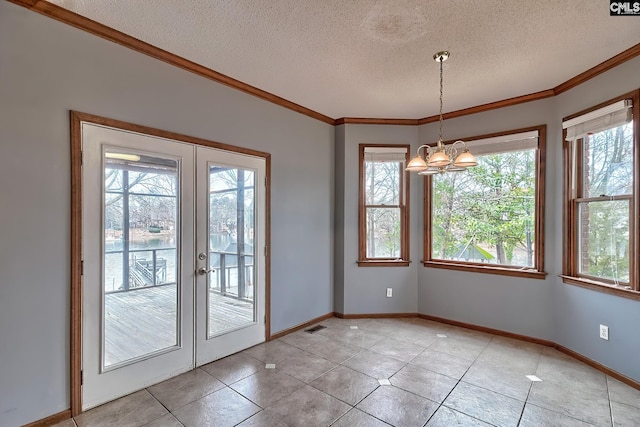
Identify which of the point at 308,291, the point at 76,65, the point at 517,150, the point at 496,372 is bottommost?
the point at 496,372

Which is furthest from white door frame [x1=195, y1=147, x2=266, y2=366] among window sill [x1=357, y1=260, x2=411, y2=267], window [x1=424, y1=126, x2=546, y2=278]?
window [x1=424, y1=126, x2=546, y2=278]

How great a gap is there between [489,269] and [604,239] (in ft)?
3.83

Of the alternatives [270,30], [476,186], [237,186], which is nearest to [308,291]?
[237,186]

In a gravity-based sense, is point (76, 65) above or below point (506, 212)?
above

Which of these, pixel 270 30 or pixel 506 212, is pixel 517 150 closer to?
pixel 506 212

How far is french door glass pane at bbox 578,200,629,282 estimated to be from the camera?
2758mm

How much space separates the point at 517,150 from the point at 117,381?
461 centimetres

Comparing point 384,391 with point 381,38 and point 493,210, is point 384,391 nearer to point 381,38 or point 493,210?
point 493,210

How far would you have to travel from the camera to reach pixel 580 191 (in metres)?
3.16

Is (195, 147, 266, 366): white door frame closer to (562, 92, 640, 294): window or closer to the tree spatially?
the tree

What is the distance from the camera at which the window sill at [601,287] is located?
2.62 m

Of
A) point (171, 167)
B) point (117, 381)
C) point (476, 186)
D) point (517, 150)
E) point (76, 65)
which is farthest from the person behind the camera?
point (476, 186)

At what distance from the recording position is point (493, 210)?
388 cm

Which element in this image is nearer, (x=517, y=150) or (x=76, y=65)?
(x=76, y=65)
